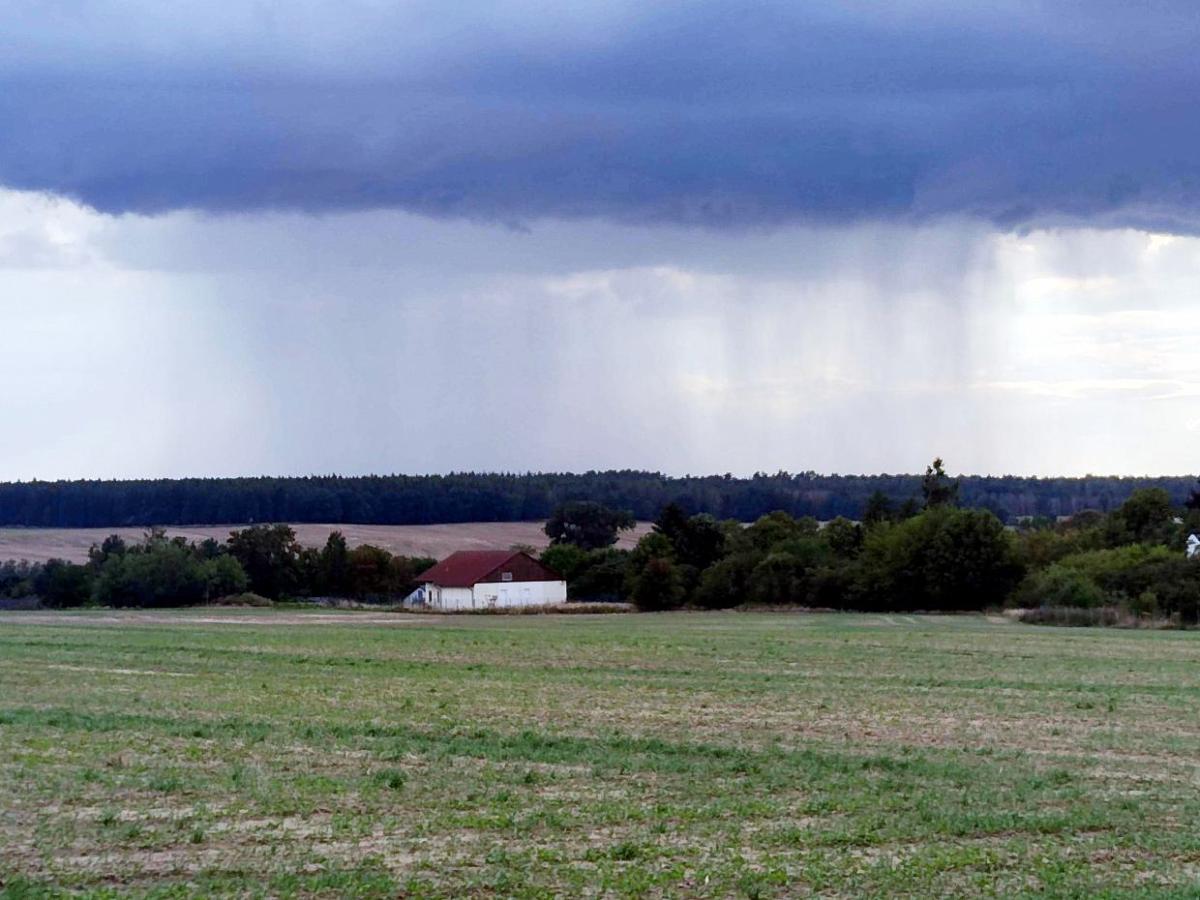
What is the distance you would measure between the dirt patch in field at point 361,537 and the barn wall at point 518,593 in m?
28.3

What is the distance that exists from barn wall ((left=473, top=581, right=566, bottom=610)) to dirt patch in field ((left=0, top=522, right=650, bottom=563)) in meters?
28.3

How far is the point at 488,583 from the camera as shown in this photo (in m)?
114

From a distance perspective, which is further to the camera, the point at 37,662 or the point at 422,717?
the point at 37,662

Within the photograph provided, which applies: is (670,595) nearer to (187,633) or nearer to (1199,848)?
(187,633)

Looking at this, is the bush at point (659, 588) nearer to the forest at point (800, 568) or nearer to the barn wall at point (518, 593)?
the forest at point (800, 568)

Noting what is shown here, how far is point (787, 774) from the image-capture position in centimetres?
1958

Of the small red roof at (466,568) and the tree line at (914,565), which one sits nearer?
the tree line at (914,565)

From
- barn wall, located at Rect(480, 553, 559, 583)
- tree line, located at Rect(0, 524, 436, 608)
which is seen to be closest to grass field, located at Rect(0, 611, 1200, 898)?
barn wall, located at Rect(480, 553, 559, 583)

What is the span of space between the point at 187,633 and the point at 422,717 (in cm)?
3756

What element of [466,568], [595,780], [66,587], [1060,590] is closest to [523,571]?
[466,568]

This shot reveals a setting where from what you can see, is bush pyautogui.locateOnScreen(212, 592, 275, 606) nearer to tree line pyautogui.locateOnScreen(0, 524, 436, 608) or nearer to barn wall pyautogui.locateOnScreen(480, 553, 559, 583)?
tree line pyautogui.locateOnScreen(0, 524, 436, 608)

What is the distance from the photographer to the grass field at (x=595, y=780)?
1355cm

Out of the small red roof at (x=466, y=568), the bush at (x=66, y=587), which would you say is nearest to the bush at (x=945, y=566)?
the small red roof at (x=466, y=568)

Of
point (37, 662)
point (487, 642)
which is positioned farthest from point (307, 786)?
point (487, 642)
